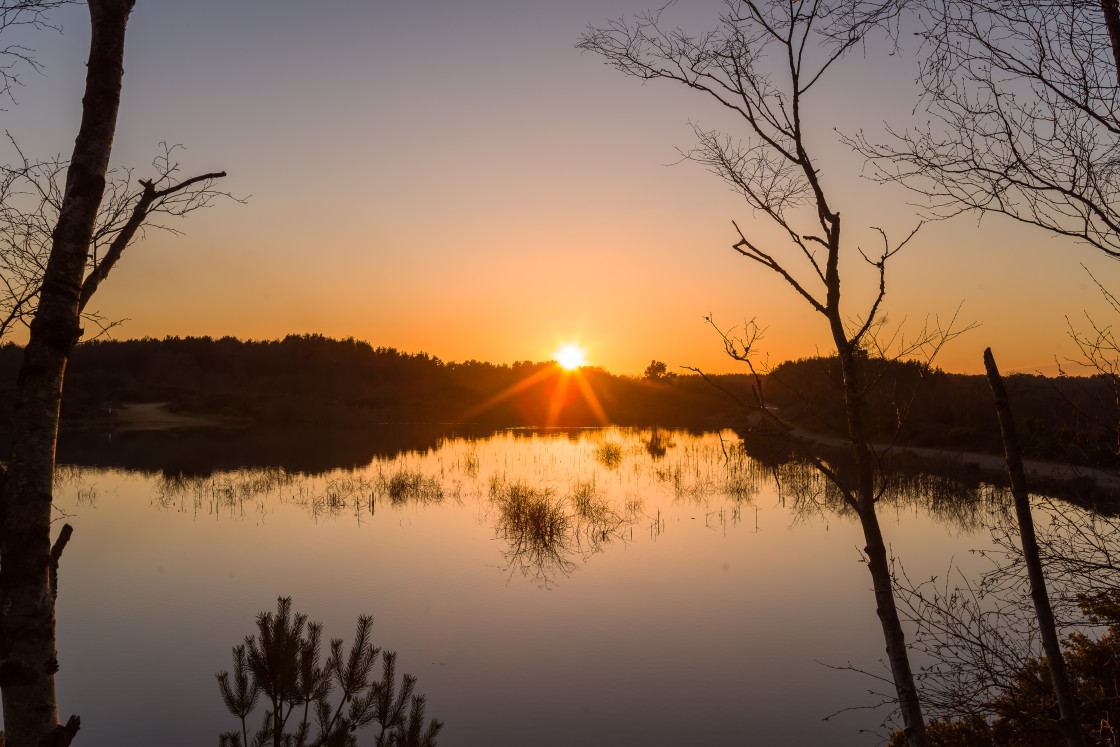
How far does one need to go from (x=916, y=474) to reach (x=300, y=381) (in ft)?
211

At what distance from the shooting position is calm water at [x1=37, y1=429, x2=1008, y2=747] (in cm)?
819

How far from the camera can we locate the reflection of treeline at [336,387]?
60931 millimetres

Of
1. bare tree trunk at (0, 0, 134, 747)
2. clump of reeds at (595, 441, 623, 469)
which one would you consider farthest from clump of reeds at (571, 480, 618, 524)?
bare tree trunk at (0, 0, 134, 747)

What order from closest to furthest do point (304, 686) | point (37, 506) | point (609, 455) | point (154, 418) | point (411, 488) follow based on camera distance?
point (37, 506) < point (304, 686) < point (411, 488) < point (609, 455) < point (154, 418)

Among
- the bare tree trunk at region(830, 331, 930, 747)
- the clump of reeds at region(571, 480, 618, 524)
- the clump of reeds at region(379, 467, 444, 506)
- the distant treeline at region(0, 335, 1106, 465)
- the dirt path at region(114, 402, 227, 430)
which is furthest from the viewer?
the dirt path at region(114, 402, 227, 430)

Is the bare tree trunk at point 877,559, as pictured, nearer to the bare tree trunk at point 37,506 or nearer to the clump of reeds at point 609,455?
the bare tree trunk at point 37,506

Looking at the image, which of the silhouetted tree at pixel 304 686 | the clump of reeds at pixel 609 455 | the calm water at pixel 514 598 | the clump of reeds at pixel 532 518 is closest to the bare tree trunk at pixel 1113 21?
the silhouetted tree at pixel 304 686

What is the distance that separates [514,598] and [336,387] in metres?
69.8

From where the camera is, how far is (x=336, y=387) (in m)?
78.4

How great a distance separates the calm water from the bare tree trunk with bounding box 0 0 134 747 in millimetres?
5438

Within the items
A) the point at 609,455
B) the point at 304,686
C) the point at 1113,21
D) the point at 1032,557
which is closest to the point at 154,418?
the point at 609,455

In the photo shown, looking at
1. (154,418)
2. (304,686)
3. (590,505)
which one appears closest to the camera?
(304,686)

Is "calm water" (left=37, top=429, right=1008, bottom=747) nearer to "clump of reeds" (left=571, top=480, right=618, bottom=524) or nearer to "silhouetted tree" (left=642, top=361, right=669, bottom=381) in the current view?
"clump of reeds" (left=571, top=480, right=618, bottom=524)

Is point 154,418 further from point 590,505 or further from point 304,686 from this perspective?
point 304,686
